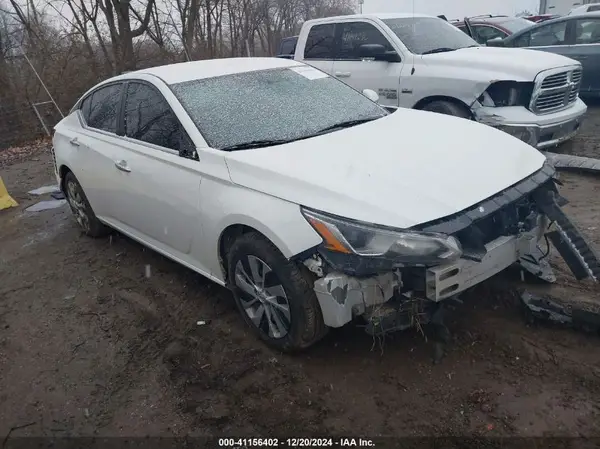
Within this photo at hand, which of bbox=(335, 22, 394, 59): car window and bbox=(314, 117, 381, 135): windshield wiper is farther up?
bbox=(335, 22, 394, 59): car window

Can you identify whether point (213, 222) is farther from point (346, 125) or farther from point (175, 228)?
point (346, 125)

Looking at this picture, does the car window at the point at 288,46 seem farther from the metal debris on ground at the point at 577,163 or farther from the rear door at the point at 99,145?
the rear door at the point at 99,145

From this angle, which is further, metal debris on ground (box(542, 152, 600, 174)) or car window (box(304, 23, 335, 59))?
car window (box(304, 23, 335, 59))

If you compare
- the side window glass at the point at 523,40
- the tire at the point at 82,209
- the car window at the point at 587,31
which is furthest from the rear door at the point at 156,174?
the car window at the point at 587,31

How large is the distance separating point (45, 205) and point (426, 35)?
5.56 meters

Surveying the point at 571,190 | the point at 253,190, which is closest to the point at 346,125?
the point at 253,190

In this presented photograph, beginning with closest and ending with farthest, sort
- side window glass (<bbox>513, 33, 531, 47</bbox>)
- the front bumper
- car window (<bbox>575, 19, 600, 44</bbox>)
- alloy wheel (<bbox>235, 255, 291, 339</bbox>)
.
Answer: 1. alloy wheel (<bbox>235, 255, 291, 339</bbox>)
2. the front bumper
3. car window (<bbox>575, 19, 600, 44</bbox>)
4. side window glass (<bbox>513, 33, 531, 47</bbox>)

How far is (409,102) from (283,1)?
57.0 feet

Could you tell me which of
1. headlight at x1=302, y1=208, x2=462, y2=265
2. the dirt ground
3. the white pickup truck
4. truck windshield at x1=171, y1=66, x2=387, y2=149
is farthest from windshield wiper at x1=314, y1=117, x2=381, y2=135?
the white pickup truck

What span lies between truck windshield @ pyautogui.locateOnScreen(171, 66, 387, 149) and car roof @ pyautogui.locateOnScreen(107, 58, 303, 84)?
7cm

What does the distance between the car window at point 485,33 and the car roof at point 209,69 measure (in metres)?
8.91

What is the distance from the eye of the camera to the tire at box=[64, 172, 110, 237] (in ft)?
17.3

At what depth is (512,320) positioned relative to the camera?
331 centimetres

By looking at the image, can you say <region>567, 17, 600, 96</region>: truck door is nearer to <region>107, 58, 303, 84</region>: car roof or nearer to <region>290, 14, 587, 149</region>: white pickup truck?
<region>290, 14, 587, 149</region>: white pickup truck
